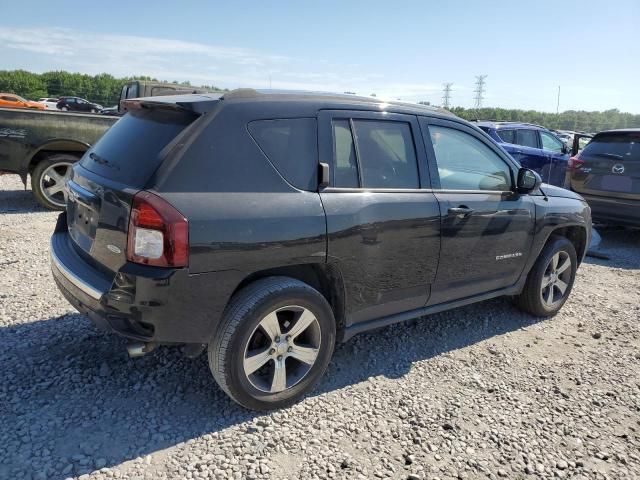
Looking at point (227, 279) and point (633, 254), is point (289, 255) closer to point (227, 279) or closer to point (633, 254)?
point (227, 279)

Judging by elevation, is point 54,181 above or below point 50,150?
below

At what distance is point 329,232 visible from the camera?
2973mm

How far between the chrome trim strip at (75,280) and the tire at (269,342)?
667 mm

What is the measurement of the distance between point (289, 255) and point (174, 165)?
2.58 feet

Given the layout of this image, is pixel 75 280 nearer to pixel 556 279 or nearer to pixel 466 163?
pixel 466 163

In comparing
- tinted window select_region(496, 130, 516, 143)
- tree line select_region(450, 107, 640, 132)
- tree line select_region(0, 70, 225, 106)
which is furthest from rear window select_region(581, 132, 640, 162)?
tree line select_region(0, 70, 225, 106)

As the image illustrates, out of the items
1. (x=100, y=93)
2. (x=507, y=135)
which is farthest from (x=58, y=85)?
(x=507, y=135)

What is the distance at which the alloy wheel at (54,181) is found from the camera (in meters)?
7.45

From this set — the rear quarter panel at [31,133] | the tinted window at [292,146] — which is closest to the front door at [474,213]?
the tinted window at [292,146]

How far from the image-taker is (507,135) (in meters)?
11.0

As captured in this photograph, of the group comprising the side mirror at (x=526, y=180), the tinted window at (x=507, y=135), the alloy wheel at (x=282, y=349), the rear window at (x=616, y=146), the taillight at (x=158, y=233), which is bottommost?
the alloy wheel at (x=282, y=349)

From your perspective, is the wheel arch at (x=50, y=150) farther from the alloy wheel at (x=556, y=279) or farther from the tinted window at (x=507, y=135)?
the tinted window at (x=507, y=135)

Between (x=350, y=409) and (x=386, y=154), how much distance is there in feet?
5.48

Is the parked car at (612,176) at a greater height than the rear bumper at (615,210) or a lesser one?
greater
